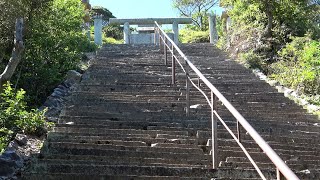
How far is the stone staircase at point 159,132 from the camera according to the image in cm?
470

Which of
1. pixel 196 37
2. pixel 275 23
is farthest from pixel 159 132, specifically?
pixel 196 37

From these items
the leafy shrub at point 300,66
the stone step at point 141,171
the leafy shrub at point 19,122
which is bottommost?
the stone step at point 141,171

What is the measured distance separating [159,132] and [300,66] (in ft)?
22.0

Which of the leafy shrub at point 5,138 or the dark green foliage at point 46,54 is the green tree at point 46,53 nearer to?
the dark green foliage at point 46,54

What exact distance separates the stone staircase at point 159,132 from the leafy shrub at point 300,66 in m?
1.00

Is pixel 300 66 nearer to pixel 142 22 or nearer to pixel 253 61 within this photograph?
pixel 253 61

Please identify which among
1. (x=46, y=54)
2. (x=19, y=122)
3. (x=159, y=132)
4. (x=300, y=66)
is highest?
(x=46, y=54)

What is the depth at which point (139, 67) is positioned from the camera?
1159 cm

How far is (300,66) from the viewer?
39.5 feet

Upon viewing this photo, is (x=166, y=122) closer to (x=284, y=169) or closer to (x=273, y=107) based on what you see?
(x=273, y=107)

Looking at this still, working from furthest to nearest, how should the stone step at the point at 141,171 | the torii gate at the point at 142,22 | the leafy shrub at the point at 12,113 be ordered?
the torii gate at the point at 142,22 → the leafy shrub at the point at 12,113 → the stone step at the point at 141,171

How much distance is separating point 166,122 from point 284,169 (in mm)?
4517

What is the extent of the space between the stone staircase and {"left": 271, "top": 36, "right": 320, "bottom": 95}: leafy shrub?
3.27ft

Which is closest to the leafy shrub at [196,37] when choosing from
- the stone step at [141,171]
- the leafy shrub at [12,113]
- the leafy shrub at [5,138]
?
the leafy shrub at [12,113]
